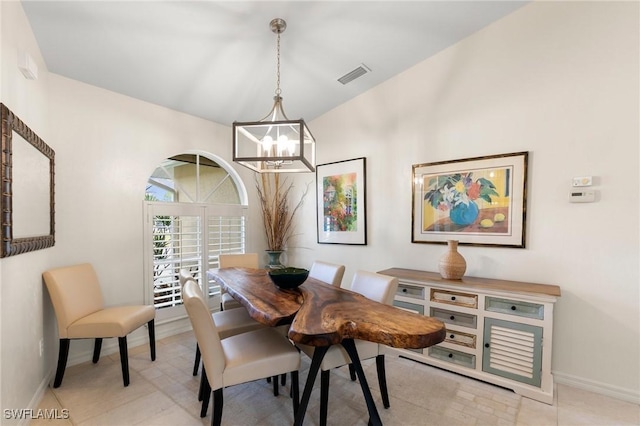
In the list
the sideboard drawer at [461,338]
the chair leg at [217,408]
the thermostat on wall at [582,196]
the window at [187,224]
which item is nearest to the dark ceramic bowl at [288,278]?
the chair leg at [217,408]

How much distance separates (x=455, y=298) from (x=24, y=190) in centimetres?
341

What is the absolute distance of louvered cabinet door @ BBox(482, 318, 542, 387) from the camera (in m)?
2.19

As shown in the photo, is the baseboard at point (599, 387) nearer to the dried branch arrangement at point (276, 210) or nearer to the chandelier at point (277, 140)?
the chandelier at point (277, 140)

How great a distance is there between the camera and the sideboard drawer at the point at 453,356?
8.05 feet

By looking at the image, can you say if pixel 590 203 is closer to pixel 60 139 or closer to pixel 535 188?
pixel 535 188

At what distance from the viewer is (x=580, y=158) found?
233 centimetres

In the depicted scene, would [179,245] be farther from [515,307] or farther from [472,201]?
[515,307]

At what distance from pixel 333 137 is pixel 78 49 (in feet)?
9.12

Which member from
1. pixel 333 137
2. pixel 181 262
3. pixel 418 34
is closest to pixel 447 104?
pixel 418 34

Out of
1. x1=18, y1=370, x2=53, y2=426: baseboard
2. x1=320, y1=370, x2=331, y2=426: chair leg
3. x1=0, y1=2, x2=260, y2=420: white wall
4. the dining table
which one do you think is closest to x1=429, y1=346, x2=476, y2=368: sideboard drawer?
the dining table

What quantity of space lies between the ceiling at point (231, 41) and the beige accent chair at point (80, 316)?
1.87 m

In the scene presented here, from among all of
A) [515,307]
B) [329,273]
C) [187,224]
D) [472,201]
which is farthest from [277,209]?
[515,307]

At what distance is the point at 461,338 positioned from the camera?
250 centimetres

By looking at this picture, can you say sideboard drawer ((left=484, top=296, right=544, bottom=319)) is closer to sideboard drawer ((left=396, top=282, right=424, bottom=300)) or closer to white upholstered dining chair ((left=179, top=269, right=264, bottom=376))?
sideboard drawer ((left=396, top=282, right=424, bottom=300))
